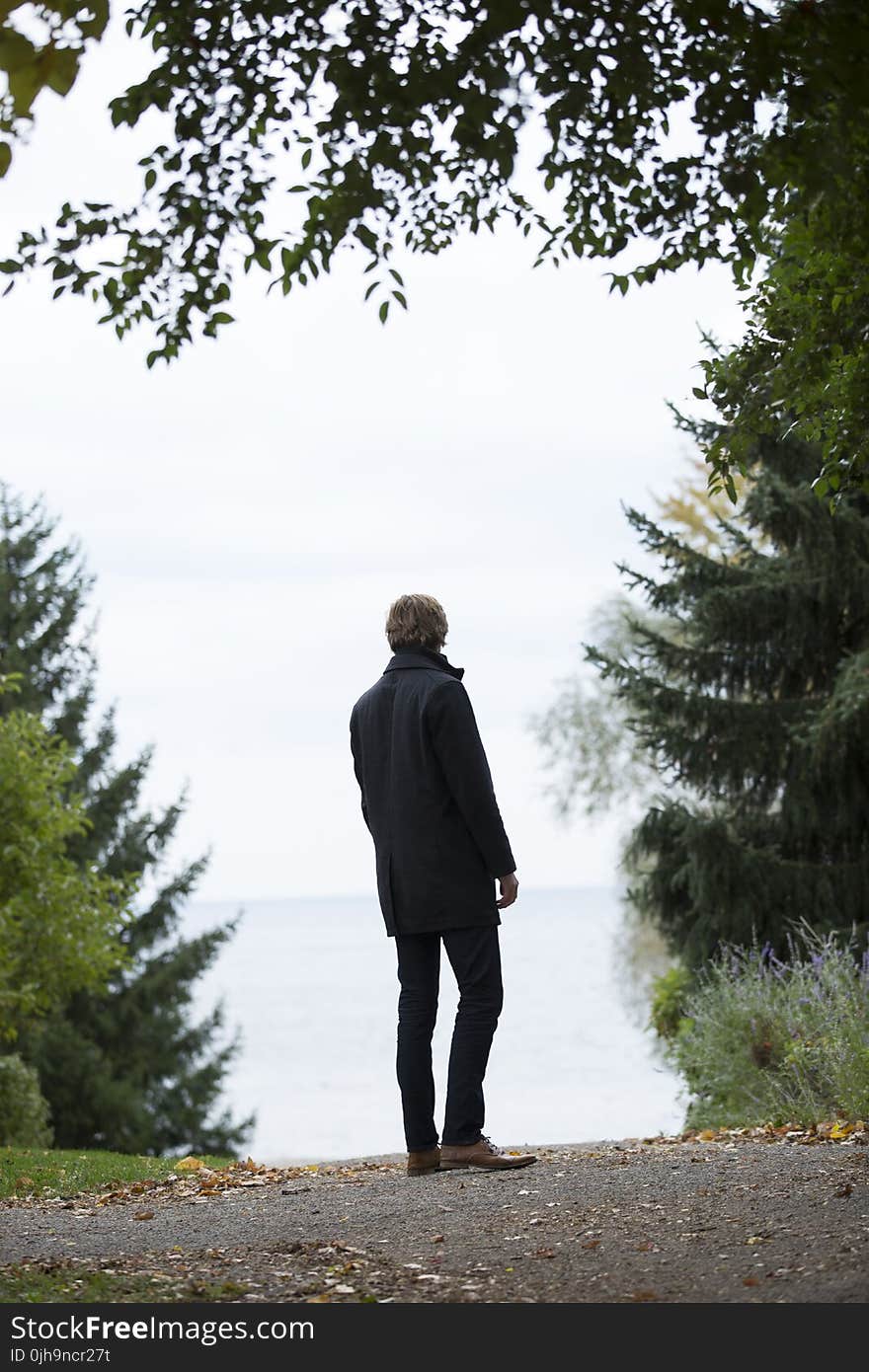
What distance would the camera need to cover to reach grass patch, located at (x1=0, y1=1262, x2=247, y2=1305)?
3.44 m

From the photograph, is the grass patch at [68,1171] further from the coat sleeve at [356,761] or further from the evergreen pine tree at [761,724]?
the evergreen pine tree at [761,724]

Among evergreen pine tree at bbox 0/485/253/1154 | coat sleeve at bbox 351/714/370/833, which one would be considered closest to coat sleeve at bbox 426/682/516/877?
coat sleeve at bbox 351/714/370/833

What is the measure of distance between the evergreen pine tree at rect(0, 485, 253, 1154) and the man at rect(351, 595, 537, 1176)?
15532 mm

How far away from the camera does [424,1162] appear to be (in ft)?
18.5

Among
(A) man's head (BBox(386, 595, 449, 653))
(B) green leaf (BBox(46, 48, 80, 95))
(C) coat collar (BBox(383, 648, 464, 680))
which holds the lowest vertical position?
(C) coat collar (BBox(383, 648, 464, 680))

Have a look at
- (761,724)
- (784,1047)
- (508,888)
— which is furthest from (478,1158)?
(761,724)

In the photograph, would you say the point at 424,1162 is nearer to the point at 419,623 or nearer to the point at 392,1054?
the point at 419,623

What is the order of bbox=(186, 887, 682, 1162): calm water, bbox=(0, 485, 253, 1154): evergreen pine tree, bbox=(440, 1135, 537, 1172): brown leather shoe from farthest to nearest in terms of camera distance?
bbox=(186, 887, 682, 1162): calm water
bbox=(0, 485, 253, 1154): evergreen pine tree
bbox=(440, 1135, 537, 1172): brown leather shoe

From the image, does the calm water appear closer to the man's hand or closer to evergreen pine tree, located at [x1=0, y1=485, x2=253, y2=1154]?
evergreen pine tree, located at [x1=0, y1=485, x2=253, y2=1154]

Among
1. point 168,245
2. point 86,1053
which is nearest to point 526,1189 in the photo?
point 168,245

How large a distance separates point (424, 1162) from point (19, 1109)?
6552 millimetres

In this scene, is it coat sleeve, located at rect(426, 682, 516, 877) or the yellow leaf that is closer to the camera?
coat sleeve, located at rect(426, 682, 516, 877)

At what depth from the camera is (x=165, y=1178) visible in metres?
6.70

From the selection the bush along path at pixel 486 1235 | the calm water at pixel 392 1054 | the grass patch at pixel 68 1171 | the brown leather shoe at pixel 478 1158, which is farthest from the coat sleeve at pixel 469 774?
the calm water at pixel 392 1054
